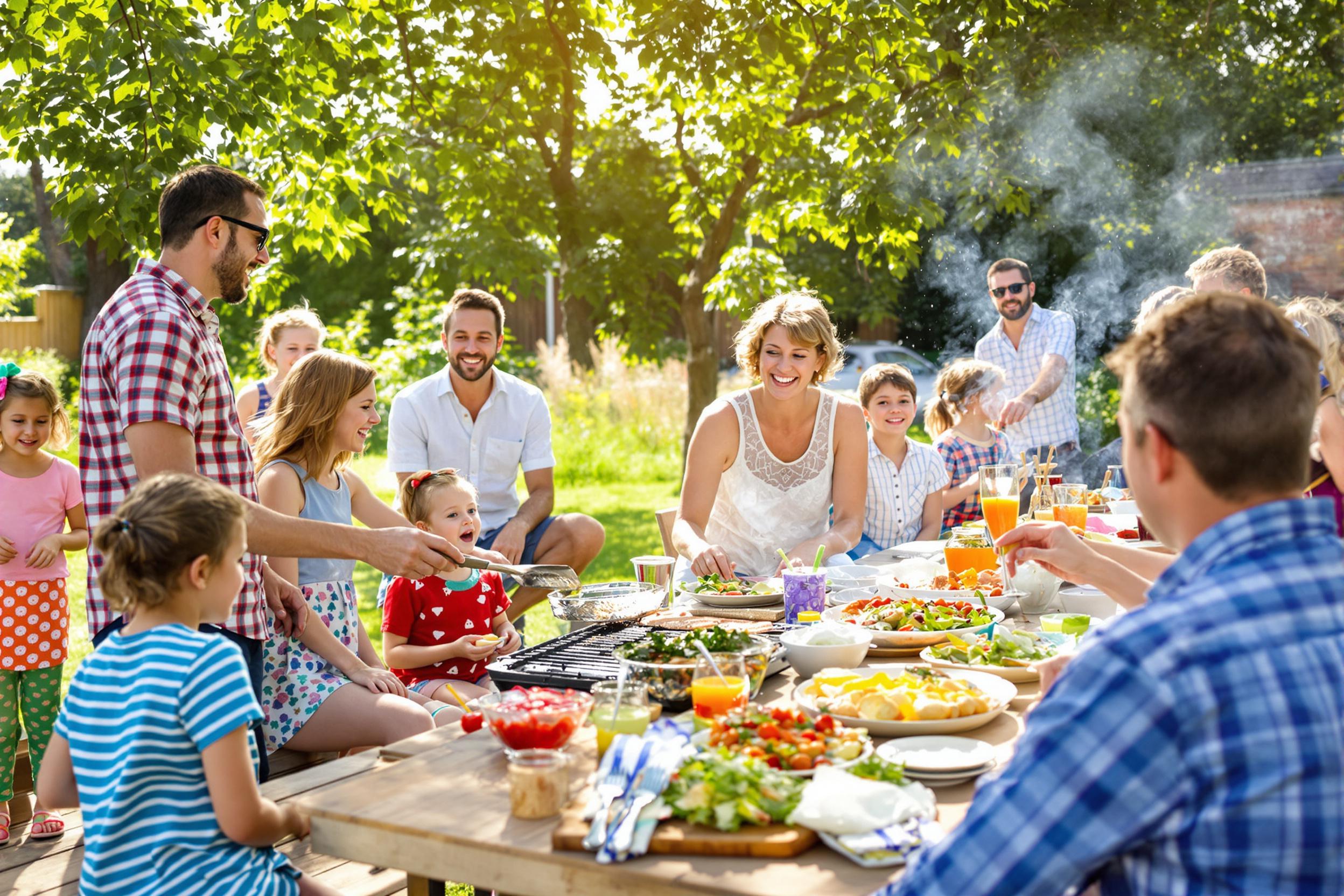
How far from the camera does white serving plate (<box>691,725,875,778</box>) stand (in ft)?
5.62

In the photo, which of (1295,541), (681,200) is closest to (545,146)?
(681,200)

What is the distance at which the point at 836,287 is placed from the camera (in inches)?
800

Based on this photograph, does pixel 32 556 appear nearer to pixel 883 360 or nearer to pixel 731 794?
pixel 731 794

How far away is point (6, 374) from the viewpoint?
414 cm

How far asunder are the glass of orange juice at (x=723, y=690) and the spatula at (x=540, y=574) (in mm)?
878

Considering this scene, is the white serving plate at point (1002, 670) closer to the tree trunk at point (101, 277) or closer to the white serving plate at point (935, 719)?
the white serving plate at point (935, 719)

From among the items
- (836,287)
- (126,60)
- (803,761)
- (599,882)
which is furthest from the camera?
(836,287)

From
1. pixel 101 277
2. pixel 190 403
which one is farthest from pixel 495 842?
pixel 101 277

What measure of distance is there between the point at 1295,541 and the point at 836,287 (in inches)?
766

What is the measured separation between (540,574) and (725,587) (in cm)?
60

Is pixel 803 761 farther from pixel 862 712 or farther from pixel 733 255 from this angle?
pixel 733 255

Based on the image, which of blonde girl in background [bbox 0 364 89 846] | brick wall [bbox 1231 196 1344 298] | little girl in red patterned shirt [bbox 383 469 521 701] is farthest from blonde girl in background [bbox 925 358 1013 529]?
brick wall [bbox 1231 196 1344 298]

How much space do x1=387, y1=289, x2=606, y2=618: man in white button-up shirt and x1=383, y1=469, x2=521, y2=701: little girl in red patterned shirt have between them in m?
1.45

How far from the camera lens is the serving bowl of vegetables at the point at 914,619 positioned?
2.63 m
